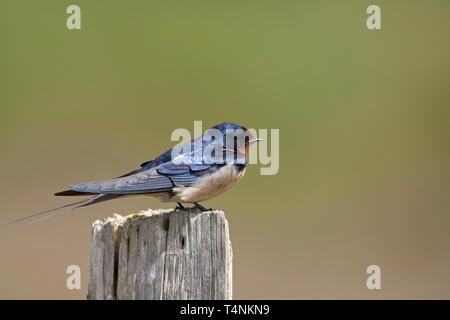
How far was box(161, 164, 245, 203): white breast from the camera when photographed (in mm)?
2912

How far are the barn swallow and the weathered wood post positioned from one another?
263 millimetres

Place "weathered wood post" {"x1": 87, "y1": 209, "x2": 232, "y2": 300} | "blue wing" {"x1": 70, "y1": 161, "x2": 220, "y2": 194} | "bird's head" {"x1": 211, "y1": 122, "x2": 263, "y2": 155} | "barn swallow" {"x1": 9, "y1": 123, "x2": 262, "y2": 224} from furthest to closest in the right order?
"bird's head" {"x1": 211, "y1": 122, "x2": 263, "y2": 155} → "barn swallow" {"x1": 9, "y1": 123, "x2": 262, "y2": 224} → "blue wing" {"x1": 70, "y1": 161, "x2": 220, "y2": 194} → "weathered wood post" {"x1": 87, "y1": 209, "x2": 232, "y2": 300}

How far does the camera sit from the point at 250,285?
6.69 meters

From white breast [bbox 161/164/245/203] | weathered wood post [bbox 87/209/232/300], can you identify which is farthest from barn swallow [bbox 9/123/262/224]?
weathered wood post [bbox 87/209/232/300]

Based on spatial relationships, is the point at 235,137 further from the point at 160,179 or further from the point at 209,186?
the point at 160,179

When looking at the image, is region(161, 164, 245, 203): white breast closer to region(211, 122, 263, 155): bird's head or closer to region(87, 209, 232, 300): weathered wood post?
region(211, 122, 263, 155): bird's head

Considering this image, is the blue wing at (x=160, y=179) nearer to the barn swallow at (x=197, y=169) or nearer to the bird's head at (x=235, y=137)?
the barn swallow at (x=197, y=169)

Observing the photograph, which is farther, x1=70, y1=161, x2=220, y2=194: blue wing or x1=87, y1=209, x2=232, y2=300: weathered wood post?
x1=70, y1=161, x2=220, y2=194: blue wing

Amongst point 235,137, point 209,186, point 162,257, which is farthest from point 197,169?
point 162,257

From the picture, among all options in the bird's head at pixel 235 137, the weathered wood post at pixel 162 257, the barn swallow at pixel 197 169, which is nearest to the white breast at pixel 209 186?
the barn swallow at pixel 197 169

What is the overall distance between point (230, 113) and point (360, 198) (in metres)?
1.93

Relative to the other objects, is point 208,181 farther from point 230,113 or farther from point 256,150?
point 230,113

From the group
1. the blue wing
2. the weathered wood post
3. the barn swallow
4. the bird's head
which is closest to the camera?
the weathered wood post

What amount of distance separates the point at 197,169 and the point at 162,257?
0.58 meters
